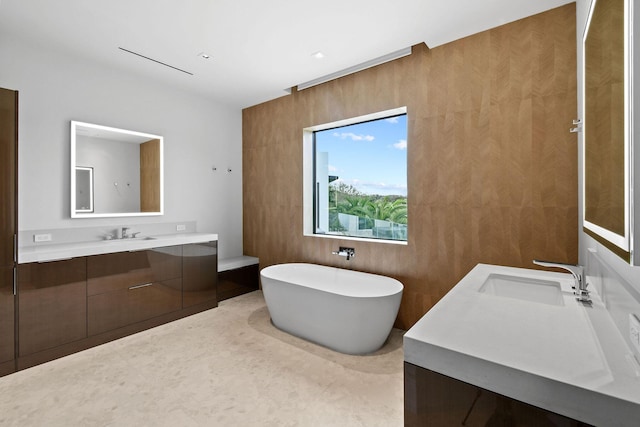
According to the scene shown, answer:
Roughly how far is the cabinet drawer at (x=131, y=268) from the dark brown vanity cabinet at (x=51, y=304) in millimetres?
90

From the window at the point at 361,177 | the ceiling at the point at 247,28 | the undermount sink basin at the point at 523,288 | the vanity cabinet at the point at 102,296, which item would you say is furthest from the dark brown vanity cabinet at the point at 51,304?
the undermount sink basin at the point at 523,288

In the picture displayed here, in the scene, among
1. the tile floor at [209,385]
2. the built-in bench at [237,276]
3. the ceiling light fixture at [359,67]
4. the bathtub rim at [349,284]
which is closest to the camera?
the tile floor at [209,385]

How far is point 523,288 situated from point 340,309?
53.1 inches

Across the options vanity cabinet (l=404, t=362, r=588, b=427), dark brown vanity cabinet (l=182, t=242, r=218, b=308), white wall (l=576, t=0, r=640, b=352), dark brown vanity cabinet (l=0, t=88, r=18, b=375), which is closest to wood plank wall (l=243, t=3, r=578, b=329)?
white wall (l=576, t=0, r=640, b=352)

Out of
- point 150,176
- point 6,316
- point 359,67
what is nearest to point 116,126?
point 150,176

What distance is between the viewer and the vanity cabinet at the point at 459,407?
698 mm

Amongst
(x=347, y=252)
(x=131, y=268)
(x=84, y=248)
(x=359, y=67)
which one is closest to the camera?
(x=84, y=248)

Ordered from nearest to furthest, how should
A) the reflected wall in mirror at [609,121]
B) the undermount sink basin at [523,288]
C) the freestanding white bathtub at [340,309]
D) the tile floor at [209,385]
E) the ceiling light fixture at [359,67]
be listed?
1. the reflected wall in mirror at [609,121]
2. the undermount sink basin at [523,288]
3. the tile floor at [209,385]
4. the freestanding white bathtub at [340,309]
5. the ceiling light fixture at [359,67]

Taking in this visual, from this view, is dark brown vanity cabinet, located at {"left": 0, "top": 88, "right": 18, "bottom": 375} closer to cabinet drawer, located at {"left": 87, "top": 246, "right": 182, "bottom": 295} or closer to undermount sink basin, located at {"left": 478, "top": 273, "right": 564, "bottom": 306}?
cabinet drawer, located at {"left": 87, "top": 246, "right": 182, "bottom": 295}

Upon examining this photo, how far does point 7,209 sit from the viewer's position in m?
2.18

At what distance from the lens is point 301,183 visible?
12.6 feet

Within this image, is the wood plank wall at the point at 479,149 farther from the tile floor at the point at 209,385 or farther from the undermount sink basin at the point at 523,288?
the tile floor at the point at 209,385

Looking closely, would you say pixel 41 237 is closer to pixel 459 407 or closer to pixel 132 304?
pixel 132 304

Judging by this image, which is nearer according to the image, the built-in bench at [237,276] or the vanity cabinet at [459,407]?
the vanity cabinet at [459,407]
